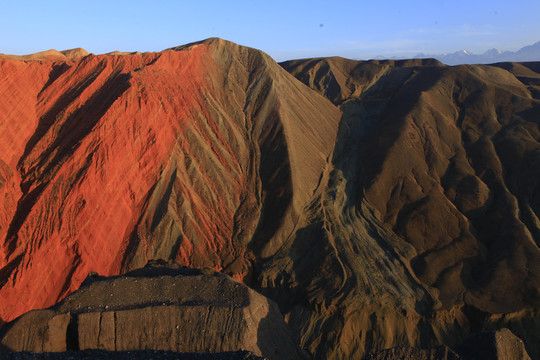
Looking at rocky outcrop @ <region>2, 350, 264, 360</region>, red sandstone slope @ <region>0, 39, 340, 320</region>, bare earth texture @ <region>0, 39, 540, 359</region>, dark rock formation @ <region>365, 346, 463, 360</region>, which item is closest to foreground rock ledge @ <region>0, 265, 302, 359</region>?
rocky outcrop @ <region>2, 350, 264, 360</region>

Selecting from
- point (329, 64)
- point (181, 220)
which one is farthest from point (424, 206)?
point (329, 64)

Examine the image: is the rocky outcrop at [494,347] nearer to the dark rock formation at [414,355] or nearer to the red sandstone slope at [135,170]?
the dark rock formation at [414,355]

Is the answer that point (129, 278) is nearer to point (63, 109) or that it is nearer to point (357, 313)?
point (357, 313)

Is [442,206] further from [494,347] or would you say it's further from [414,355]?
[414,355]

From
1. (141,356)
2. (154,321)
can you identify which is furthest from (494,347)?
(154,321)

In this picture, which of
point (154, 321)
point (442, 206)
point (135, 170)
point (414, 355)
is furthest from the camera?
point (442, 206)

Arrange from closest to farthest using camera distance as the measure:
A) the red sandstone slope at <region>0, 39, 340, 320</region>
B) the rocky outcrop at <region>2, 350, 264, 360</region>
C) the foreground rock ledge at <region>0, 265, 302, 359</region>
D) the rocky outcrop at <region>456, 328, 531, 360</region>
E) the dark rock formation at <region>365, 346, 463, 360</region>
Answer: the rocky outcrop at <region>2, 350, 264, 360</region>
the dark rock formation at <region>365, 346, 463, 360</region>
the rocky outcrop at <region>456, 328, 531, 360</region>
the foreground rock ledge at <region>0, 265, 302, 359</region>
the red sandstone slope at <region>0, 39, 340, 320</region>

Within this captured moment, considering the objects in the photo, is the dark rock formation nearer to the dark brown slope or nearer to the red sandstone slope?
the dark brown slope

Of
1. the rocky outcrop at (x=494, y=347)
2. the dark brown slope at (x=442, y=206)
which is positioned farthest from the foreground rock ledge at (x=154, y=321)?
the dark brown slope at (x=442, y=206)
